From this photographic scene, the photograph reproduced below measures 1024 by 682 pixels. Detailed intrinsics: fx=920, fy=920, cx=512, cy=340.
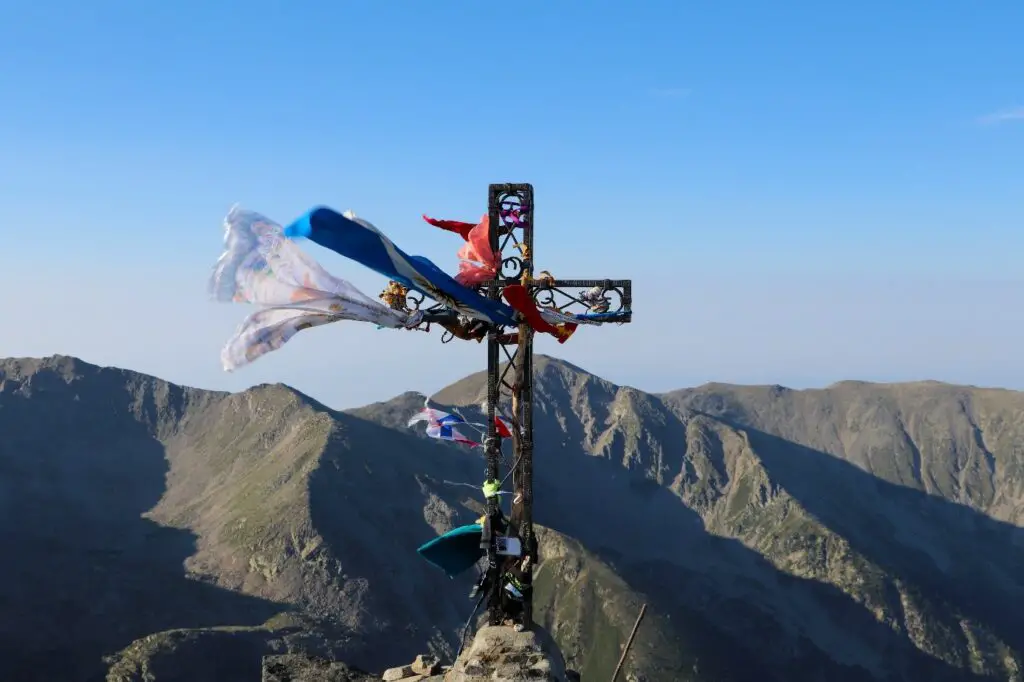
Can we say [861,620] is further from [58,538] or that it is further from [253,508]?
[58,538]

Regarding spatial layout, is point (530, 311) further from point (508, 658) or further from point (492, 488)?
point (508, 658)

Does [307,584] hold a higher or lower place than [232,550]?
lower

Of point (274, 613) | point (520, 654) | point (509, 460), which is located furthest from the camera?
point (274, 613)

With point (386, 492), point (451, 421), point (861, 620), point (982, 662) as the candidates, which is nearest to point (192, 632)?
point (386, 492)

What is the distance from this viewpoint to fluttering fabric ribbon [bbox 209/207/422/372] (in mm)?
11312

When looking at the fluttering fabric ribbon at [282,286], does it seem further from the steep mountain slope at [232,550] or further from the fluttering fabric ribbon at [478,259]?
the steep mountain slope at [232,550]

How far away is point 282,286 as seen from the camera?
11570mm

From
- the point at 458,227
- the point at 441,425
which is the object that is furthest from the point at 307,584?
the point at 458,227

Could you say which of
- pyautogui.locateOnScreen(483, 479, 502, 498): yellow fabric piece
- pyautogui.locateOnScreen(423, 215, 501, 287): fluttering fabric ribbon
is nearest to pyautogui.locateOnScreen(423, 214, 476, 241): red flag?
pyautogui.locateOnScreen(423, 215, 501, 287): fluttering fabric ribbon

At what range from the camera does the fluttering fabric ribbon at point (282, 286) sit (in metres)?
11.3

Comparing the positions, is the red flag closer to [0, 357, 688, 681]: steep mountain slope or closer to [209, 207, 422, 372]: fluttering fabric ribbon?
[209, 207, 422, 372]: fluttering fabric ribbon

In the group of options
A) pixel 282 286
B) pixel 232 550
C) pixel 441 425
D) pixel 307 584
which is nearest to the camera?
pixel 282 286

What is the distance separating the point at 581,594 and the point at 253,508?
189ft

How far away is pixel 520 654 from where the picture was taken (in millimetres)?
12047
